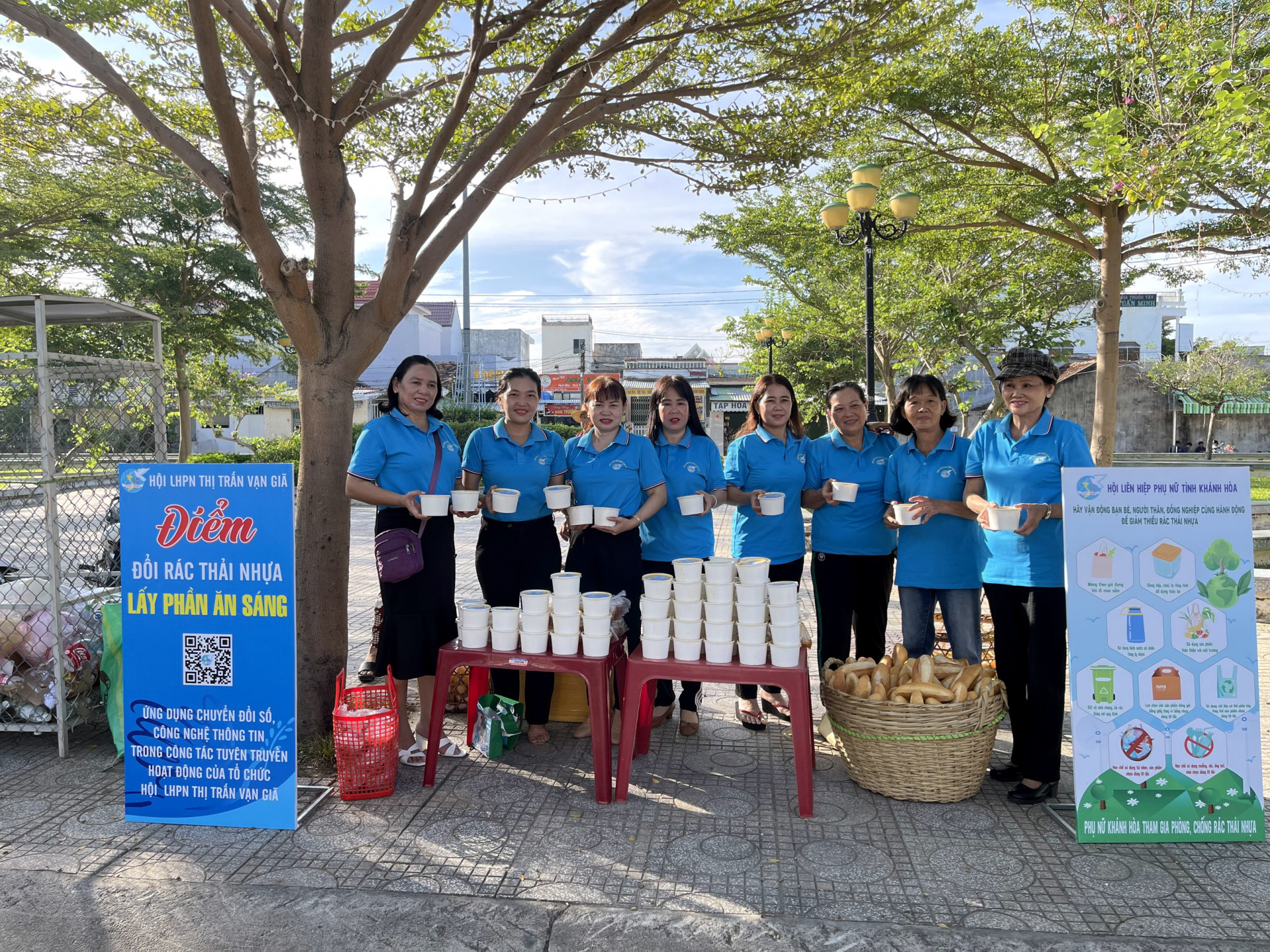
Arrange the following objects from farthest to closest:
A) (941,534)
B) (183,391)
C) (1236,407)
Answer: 1. (1236,407)
2. (183,391)
3. (941,534)

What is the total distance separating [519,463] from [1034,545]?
2583 millimetres

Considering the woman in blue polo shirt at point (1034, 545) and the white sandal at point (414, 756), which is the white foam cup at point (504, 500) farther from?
the woman in blue polo shirt at point (1034, 545)

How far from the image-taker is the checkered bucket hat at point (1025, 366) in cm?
360

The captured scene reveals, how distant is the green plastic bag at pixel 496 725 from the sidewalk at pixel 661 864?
23 centimetres

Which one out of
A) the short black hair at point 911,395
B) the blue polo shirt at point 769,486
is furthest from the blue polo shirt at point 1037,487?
the blue polo shirt at point 769,486

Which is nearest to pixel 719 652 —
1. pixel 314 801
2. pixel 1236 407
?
pixel 314 801

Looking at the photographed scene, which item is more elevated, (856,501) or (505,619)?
(856,501)

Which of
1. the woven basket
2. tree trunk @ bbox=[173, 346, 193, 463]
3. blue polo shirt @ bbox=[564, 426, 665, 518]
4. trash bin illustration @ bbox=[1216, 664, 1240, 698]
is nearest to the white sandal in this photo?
blue polo shirt @ bbox=[564, 426, 665, 518]

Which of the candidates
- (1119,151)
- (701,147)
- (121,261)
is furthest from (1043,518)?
(121,261)

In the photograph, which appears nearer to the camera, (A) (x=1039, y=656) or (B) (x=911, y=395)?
(A) (x=1039, y=656)

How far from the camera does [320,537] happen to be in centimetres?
424

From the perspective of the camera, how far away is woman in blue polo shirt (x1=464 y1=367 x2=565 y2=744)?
14.0 feet

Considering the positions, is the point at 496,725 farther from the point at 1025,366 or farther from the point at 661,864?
the point at 1025,366

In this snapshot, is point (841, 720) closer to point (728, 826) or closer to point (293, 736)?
point (728, 826)
